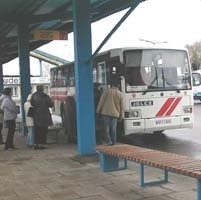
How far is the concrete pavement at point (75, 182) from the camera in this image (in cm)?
725

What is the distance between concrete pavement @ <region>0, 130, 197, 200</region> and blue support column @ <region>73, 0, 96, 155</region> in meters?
0.49

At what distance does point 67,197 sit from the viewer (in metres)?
7.20

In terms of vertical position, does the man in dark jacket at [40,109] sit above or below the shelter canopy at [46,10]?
below

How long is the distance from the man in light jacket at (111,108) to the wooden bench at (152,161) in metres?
2.72

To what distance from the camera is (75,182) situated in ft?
27.1

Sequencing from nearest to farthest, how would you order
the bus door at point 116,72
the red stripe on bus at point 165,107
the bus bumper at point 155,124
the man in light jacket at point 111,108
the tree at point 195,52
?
the man in light jacket at point 111,108, the bus bumper at point 155,124, the bus door at point 116,72, the red stripe on bus at point 165,107, the tree at point 195,52

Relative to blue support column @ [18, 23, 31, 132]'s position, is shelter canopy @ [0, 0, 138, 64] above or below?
above

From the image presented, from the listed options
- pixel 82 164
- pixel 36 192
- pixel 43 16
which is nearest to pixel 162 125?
pixel 82 164

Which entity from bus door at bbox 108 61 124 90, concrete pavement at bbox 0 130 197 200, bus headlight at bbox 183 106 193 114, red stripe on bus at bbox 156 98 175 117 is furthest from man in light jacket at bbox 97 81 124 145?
bus headlight at bbox 183 106 193 114

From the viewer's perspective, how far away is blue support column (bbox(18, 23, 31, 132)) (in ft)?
54.7

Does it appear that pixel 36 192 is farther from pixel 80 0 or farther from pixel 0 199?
pixel 80 0

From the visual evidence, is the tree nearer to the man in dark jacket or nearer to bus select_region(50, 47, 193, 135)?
bus select_region(50, 47, 193, 135)

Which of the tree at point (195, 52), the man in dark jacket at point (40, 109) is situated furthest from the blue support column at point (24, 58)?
the tree at point (195, 52)

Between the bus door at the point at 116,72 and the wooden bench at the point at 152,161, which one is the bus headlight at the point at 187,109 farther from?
the wooden bench at the point at 152,161
